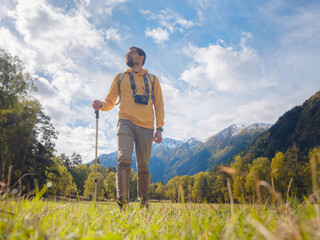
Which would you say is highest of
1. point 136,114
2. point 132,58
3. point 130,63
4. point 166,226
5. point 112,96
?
point 132,58

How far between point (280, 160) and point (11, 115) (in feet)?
143

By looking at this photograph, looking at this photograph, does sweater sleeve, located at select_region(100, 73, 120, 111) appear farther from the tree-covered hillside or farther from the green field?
the tree-covered hillside

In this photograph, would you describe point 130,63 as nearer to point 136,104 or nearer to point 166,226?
point 136,104

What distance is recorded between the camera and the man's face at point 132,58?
549 centimetres

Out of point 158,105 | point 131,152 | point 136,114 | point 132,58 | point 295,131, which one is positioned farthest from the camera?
point 295,131

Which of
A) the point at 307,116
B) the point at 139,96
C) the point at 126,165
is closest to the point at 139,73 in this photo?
the point at 139,96

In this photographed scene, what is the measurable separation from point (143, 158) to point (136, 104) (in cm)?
130

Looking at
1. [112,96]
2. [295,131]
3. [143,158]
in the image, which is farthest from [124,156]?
[295,131]

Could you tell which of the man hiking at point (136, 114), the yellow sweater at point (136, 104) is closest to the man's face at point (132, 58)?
the man hiking at point (136, 114)

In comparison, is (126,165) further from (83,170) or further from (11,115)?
(83,170)

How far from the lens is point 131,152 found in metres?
4.91

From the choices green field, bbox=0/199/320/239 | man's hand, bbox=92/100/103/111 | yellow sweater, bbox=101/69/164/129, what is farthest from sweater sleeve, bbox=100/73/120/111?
green field, bbox=0/199/320/239

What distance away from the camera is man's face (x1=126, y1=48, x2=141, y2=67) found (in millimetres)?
5492

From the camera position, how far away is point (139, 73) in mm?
5531
